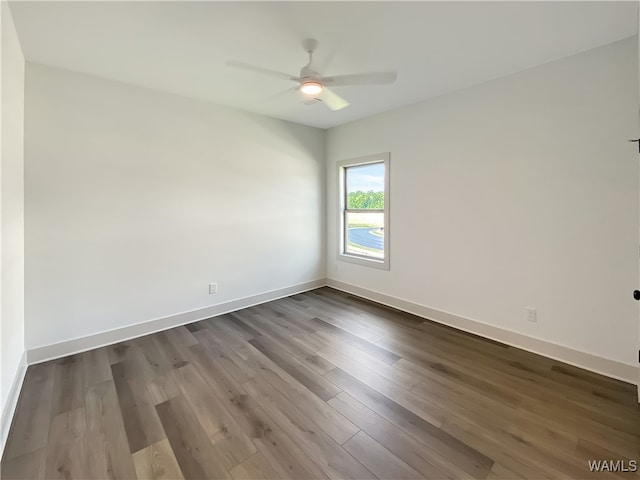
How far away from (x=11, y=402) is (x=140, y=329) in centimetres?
116

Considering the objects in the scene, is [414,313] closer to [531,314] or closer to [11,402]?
[531,314]

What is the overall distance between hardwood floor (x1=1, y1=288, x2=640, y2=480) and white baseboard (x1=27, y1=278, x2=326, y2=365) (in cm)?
10

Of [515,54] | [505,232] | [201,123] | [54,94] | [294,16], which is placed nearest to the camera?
[294,16]

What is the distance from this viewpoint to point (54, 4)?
176cm

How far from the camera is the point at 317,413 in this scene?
6.24 feet

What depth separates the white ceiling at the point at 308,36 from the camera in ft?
5.95

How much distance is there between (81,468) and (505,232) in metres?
3.61

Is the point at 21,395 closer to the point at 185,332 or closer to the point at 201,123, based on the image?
the point at 185,332

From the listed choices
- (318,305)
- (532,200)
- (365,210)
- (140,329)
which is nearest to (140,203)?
(140,329)

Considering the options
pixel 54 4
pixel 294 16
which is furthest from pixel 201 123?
pixel 294 16

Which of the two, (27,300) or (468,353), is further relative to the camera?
(468,353)

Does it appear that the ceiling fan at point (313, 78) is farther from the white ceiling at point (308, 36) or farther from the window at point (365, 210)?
→ the window at point (365, 210)

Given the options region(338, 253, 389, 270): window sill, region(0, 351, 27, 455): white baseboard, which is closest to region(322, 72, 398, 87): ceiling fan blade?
region(338, 253, 389, 270): window sill
